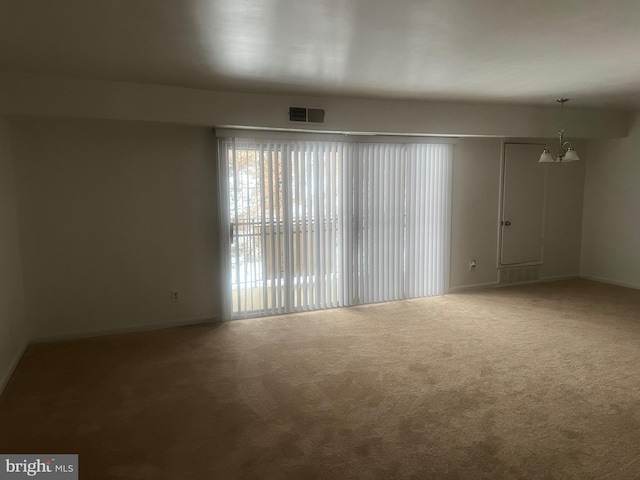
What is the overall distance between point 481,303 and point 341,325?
2058 millimetres

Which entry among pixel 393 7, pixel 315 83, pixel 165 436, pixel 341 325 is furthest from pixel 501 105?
pixel 165 436

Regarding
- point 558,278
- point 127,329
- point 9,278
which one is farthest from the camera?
point 558,278

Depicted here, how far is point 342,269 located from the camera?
18.3 ft

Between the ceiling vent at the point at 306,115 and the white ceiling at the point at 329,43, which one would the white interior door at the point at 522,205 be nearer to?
the white ceiling at the point at 329,43

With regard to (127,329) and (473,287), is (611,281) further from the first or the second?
(127,329)

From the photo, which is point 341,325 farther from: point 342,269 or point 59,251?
point 59,251

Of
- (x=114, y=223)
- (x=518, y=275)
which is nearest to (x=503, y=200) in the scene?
(x=518, y=275)

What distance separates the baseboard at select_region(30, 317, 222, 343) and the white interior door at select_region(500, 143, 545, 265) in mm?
4355

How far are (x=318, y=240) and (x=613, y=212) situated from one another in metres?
4.74

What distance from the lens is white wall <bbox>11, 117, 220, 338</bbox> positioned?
4344 millimetres

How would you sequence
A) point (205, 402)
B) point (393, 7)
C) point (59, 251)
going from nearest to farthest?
point (393, 7) → point (205, 402) → point (59, 251)

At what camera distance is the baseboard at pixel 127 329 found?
4.50 metres

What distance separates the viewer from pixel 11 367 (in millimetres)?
3719

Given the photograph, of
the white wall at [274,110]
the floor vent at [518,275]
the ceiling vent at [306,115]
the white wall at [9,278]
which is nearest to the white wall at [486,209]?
the floor vent at [518,275]
